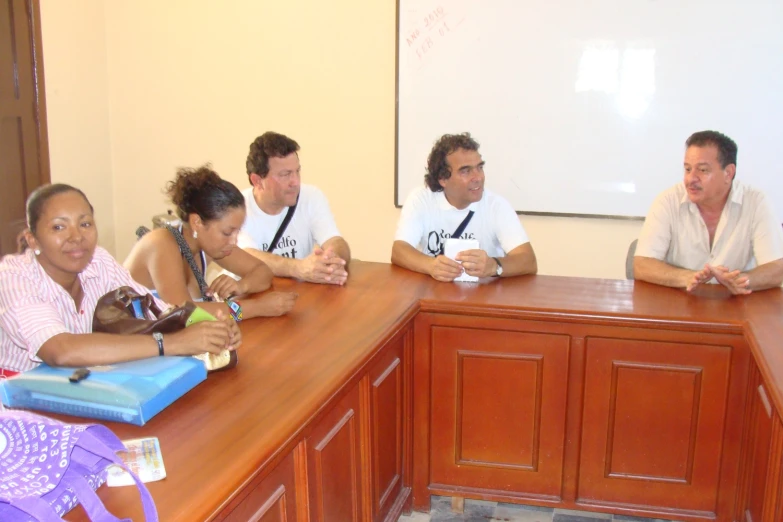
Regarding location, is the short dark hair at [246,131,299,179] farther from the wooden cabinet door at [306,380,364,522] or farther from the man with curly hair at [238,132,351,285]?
the wooden cabinet door at [306,380,364,522]

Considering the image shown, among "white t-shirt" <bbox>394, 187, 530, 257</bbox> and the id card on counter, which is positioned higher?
"white t-shirt" <bbox>394, 187, 530, 257</bbox>

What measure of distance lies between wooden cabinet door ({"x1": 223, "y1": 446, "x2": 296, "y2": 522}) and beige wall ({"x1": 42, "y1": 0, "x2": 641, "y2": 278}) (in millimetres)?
2810

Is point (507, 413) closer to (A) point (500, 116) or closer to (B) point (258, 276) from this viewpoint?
(B) point (258, 276)

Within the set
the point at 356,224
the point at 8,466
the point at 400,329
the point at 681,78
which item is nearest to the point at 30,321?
the point at 8,466

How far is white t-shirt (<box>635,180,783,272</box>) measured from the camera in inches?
113

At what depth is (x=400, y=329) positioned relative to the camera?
2.37 metres

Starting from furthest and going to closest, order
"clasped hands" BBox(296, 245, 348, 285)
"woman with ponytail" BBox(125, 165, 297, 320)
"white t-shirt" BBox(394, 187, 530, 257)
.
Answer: "white t-shirt" BBox(394, 187, 530, 257)
"clasped hands" BBox(296, 245, 348, 285)
"woman with ponytail" BBox(125, 165, 297, 320)

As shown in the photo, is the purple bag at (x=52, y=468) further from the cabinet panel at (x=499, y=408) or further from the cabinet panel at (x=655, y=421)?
the cabinet panel at (x=655, y=421)

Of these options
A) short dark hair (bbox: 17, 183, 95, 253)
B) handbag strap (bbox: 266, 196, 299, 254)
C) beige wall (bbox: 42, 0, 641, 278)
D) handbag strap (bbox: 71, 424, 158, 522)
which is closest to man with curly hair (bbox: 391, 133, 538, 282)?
handbag strap (bbox: 266, 196, 299, 254)

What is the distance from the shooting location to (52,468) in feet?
3.85

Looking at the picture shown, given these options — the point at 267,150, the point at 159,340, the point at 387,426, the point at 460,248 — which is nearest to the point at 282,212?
the point at 267,150

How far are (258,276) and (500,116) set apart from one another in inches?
76.3

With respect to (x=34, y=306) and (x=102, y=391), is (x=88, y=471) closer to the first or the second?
(x=102, y=391)

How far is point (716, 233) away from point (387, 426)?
5.08ft
